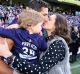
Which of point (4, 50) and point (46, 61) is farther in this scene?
point (46, 61)

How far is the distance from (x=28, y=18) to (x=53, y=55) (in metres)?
0.34

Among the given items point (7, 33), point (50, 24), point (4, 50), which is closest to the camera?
point (4, 50)

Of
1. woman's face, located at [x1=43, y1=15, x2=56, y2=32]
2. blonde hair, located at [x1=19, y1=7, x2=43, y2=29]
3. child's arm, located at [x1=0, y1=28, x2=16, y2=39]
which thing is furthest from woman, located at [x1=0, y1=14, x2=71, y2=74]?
blonde hair, located at [x1=19, y1=7, x2=43, y2=29]

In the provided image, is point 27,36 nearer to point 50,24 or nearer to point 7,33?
point 7,33

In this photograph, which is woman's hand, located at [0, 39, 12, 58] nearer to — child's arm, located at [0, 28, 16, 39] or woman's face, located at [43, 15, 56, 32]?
child's arm, located at [0, 28, 16, 39]

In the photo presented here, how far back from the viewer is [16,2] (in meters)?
31.2

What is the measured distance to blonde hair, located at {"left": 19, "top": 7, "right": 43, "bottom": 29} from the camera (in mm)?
2730

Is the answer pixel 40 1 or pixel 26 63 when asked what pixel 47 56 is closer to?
pixel 26 63

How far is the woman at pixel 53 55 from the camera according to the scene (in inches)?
105

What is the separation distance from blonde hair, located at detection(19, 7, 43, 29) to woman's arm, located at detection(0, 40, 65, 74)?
0.25 metres

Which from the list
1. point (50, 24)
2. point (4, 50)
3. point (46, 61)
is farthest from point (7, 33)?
point (50, 24)

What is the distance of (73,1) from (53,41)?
135 feet

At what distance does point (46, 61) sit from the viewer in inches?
109

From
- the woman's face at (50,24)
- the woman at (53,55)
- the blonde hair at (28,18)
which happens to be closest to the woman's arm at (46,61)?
the woman at (53,55)
